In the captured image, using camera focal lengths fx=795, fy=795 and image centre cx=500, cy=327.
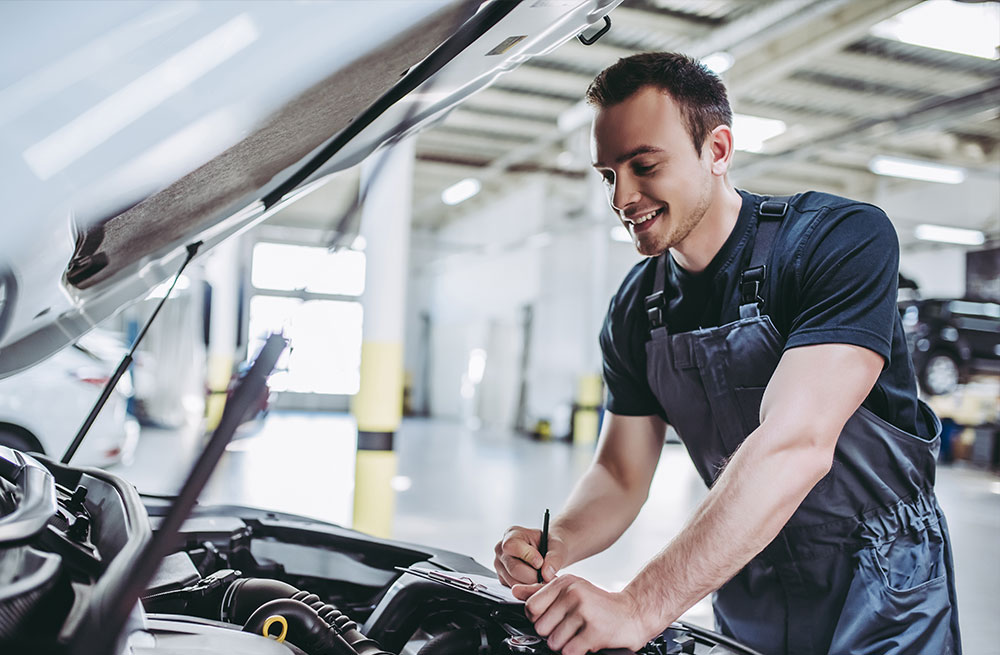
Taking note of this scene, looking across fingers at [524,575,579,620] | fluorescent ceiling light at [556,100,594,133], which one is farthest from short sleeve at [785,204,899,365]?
fluorescent ceiling light at [556,100,594,133]

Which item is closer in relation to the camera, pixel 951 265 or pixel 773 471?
pixel 773 471

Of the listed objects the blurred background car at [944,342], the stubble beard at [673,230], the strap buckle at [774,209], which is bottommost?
Answer: the blurred background car at [944,342]

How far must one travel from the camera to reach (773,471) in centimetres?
100

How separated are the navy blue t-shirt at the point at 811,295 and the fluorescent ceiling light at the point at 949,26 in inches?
193

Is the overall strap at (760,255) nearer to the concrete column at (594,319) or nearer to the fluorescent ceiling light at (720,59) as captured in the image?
the fluorescent ceiling light at (720,59)

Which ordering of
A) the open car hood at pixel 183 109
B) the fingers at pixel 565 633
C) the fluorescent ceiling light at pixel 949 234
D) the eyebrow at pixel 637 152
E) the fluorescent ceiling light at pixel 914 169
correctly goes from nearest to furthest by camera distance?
the open car hood at pixel 183 109
the fingers at pixel 565 633
the eyebrow at pixel 637 152
the fluorescent ceiling light at pixel 914 169
the fluorescent ceiling light at pixel 949 234

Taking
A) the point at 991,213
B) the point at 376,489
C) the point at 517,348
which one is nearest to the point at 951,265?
the point at 991,213

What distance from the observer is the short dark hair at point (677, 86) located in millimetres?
1218

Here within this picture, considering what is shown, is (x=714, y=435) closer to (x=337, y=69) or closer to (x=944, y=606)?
(x=944, y=606)

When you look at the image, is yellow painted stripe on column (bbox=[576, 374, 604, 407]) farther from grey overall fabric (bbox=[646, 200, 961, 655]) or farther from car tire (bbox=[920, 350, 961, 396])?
grey overall fabric (bbox=[646, 200, 961, 655])

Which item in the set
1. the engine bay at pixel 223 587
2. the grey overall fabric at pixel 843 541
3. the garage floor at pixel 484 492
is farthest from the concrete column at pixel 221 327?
the grey overall fabric at pixel 843 541

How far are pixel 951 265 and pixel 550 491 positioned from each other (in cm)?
1033

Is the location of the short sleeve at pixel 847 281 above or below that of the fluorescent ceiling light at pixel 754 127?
below

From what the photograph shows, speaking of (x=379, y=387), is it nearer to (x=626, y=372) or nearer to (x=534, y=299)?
(x=626, y=372)
